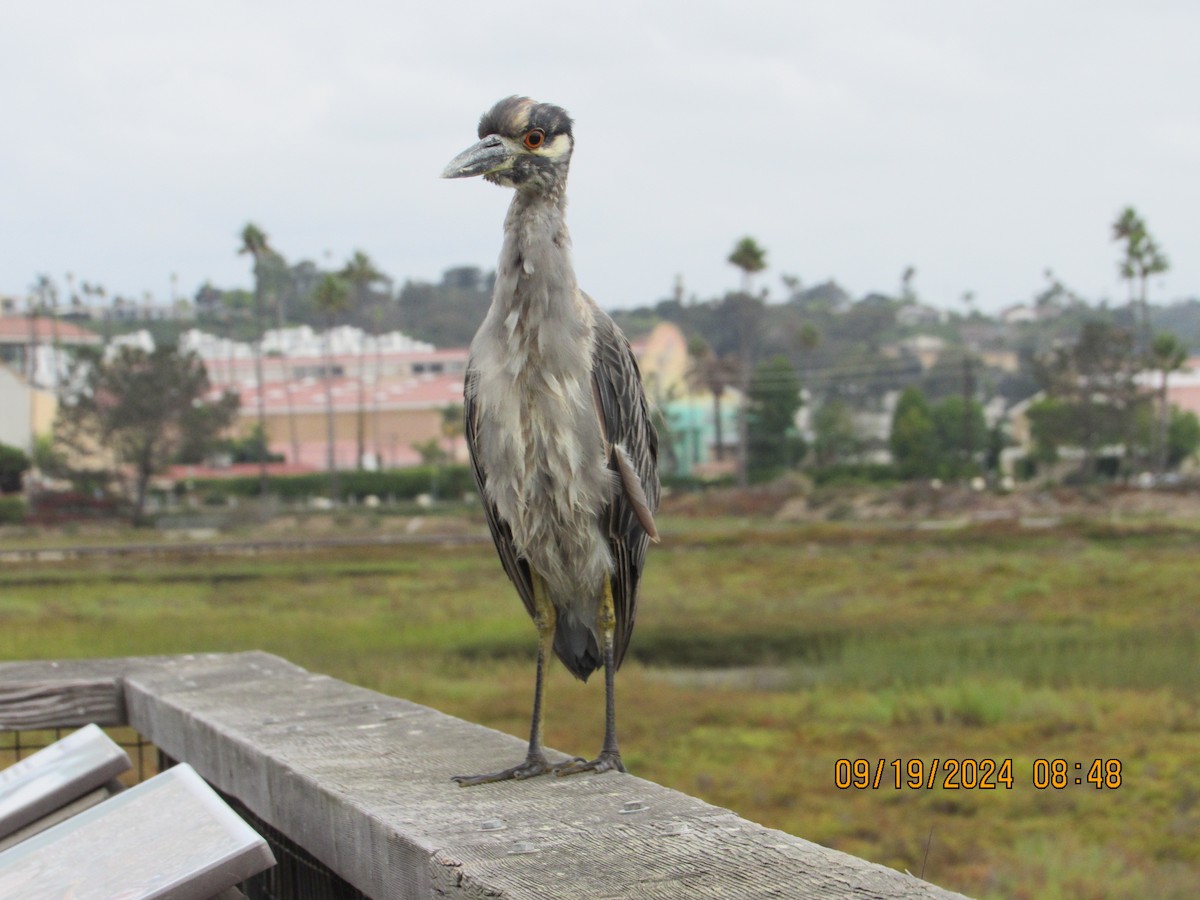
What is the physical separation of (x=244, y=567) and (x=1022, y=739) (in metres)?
23.2

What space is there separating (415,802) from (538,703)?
3.43ft

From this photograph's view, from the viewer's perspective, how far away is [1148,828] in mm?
8562

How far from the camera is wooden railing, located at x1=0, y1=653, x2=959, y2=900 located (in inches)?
65.0

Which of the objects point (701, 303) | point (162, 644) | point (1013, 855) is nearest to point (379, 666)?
point (162, 644)

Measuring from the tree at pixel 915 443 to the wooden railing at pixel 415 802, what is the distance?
60477 mm

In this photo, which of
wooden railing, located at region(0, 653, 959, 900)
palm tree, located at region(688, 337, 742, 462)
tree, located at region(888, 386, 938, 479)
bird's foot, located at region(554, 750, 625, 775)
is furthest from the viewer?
palm tree, located at region(688, 337, 742, 462)

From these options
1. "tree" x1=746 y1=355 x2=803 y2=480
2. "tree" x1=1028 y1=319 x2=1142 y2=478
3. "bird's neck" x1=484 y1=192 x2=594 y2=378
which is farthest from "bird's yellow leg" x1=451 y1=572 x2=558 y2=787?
"tree" x1=746 y1=355 x2=803 y2=480

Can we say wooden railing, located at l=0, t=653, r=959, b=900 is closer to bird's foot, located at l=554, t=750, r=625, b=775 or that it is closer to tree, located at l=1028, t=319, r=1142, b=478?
bird's foot, located at l=554, t=750, r=625, b=775

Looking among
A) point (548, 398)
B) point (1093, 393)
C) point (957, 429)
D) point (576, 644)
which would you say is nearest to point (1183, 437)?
point (1093, 393)

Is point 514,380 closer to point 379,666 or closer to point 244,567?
point 379,666

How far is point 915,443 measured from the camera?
62719 millimetres

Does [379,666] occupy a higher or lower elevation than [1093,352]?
lower

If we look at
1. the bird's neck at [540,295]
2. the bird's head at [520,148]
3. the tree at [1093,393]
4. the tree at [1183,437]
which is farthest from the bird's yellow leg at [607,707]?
the tree at [1183,437]

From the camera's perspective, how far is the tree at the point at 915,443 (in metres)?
62.0
